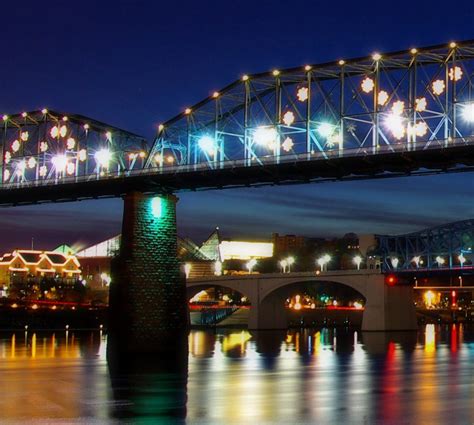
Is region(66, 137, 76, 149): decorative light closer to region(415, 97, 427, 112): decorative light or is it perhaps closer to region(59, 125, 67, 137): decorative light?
region(59, 125, 67, 137): decorative light

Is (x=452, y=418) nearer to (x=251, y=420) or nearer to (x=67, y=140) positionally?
(x=251, y=420)

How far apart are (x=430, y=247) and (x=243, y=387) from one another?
315 feet

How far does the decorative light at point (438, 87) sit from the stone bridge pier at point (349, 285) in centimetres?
6110

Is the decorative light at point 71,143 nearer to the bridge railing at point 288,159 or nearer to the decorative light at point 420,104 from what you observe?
the bridge railing at point 288,159

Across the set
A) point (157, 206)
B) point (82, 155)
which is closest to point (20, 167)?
point (82, 155)

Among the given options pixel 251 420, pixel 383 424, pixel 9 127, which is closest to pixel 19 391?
pixel 251 420

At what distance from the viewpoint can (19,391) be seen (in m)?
48.9

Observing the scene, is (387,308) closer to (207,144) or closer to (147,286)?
(207,144)

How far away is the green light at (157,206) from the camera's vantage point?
8531cm

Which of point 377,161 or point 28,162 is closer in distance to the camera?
point 377,161

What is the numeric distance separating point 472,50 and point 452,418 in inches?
1570

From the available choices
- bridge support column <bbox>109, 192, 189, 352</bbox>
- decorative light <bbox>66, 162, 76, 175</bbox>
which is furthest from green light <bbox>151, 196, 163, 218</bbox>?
decorative light <bbox>66, 162, 76, 175</bbox>

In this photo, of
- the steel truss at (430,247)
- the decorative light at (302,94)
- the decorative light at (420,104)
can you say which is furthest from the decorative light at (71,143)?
the steel truss at (430,247)

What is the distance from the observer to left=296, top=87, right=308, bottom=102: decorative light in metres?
82.1
